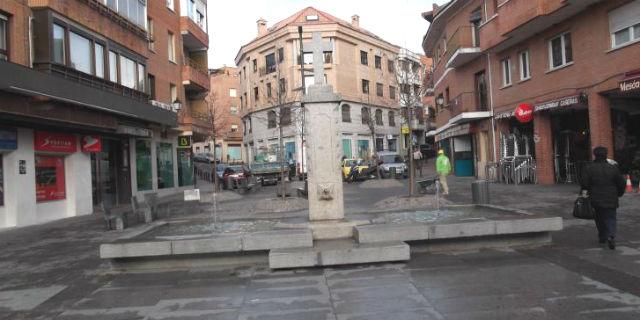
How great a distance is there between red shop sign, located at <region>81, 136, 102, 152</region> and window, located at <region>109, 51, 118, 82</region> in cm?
254

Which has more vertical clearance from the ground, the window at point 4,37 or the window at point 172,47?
the window at point 172,47

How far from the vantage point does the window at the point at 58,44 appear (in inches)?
653

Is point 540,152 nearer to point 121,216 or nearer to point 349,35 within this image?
point 121,216

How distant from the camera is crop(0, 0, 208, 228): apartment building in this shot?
1522 cm

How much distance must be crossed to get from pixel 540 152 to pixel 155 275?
17.7m

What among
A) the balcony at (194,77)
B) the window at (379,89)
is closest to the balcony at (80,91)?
the balcony at (194,77)

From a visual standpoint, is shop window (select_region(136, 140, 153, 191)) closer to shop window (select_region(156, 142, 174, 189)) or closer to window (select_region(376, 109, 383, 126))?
shop window (select_region(156, 142, 174, 189))

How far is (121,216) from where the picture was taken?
13375 millimetres

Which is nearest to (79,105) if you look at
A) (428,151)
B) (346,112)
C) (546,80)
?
(546,80)

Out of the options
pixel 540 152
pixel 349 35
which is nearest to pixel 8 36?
pixel 540 152

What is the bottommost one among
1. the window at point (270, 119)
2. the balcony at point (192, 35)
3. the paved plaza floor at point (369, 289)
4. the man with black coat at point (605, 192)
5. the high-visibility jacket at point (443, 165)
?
the paved plaza floor at point (369, 289)

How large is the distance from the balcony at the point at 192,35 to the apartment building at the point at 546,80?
14485 millimetres

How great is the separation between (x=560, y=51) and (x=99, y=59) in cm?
1741

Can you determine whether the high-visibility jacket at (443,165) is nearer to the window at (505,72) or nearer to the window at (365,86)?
the window at (505,72)
